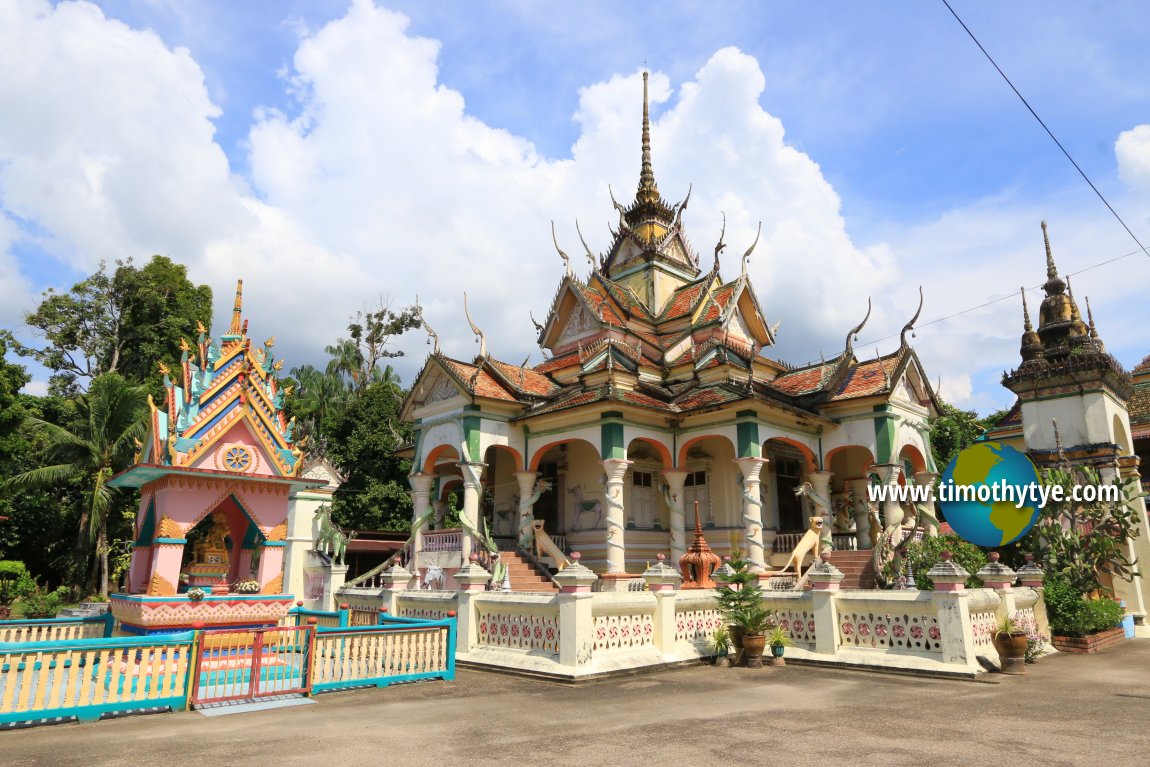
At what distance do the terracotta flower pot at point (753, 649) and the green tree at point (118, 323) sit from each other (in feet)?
106

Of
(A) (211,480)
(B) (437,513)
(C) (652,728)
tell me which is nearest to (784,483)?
(B) (437,513)

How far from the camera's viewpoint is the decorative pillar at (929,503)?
17.4 metres

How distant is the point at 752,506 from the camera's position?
1780 cm

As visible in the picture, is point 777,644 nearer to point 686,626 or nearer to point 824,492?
point 686,626

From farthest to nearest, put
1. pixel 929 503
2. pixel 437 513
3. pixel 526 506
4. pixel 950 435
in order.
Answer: pixel 950 435 < pixel 437 513 < pixel 526 506 < pixel 929 503

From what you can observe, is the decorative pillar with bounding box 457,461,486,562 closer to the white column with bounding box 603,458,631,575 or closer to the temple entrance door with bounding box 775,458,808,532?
the white column with bounding box 603,458,631,575

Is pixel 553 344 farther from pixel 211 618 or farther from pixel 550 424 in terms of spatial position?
pixel 211 618

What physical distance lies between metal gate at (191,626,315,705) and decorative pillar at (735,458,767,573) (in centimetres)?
1154

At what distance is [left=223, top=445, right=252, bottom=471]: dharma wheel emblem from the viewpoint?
10633mm

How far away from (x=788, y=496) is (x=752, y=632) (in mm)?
10375

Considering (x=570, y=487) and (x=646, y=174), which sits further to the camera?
(x=646, y=174)

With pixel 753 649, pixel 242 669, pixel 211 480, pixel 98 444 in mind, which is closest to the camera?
pixel 242 669

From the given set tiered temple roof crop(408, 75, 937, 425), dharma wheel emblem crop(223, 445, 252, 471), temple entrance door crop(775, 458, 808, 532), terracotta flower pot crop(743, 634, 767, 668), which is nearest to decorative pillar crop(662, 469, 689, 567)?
tiered temple roof crop(408, 75, 937, 425)

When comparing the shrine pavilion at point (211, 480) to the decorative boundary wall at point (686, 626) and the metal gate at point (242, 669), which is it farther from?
the decorative boundary wall at point (686, 626)
